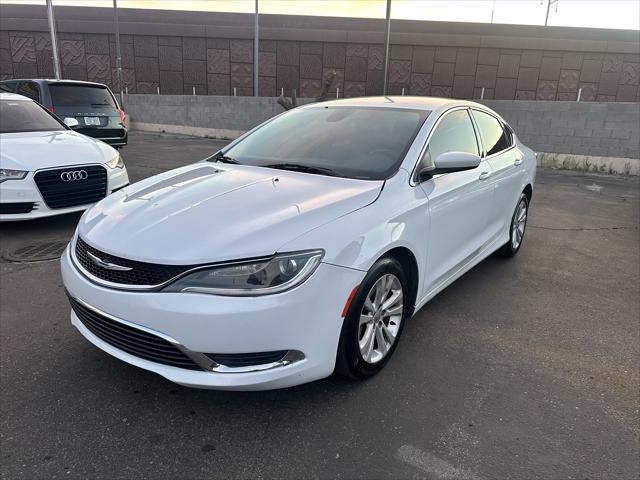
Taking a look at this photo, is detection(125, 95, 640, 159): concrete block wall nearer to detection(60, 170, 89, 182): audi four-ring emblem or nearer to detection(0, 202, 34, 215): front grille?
detection(60, 170, 89, 182): audi four-ring emblem

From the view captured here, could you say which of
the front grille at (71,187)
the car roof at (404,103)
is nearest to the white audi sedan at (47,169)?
the front grille at (71,187)

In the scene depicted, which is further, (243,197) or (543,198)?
(543,198)

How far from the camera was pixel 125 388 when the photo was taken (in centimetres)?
275

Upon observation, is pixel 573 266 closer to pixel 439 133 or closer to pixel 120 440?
pixel 439 133

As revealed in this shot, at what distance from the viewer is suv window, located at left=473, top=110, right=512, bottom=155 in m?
4.39

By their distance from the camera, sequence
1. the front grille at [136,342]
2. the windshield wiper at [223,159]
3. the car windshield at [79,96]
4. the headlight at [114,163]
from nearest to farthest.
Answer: the front grille at [136,342] → the windshield wiper at [223,159] → the headlight at [114,163] → the car windshield at [79,96]

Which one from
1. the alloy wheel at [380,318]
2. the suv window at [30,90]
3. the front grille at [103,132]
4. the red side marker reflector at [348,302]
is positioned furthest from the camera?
the front grille at [103,132]

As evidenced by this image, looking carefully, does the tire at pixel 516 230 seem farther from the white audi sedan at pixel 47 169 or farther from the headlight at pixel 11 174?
the headlight at pixel 11 174

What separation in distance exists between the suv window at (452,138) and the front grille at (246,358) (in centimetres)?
160

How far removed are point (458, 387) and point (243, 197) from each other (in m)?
1.68

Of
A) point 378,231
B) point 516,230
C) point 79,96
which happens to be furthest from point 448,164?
point 79,96

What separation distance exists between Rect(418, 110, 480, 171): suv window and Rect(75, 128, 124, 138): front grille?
866 centimetres

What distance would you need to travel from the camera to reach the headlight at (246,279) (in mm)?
2240

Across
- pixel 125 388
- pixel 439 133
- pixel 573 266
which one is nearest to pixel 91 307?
pixel 125 388
